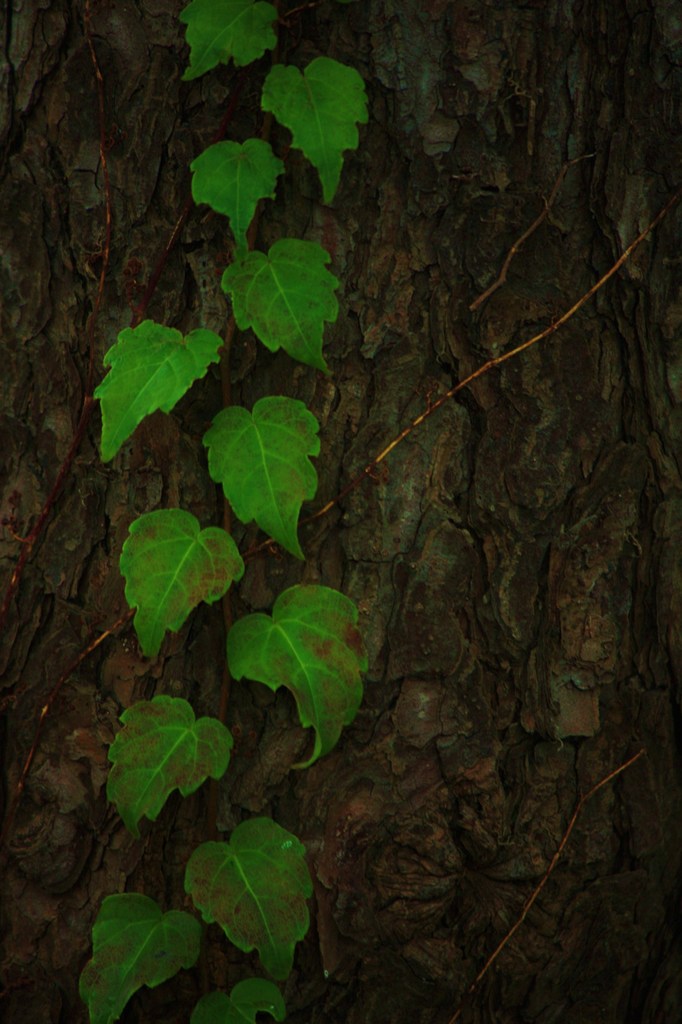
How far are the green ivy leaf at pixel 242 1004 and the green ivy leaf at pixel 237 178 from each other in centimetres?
119

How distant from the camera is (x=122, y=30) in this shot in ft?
4.96

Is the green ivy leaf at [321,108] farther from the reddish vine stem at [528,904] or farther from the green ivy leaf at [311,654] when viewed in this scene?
the reddish vine stem at [528,904]

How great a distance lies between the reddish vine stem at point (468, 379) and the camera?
1547mm

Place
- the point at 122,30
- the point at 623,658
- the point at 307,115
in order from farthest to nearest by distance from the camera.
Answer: the point at 623,658
the point at 122,30
the point at 307,115

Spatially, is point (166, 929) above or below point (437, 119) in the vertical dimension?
below

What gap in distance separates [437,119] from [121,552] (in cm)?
87

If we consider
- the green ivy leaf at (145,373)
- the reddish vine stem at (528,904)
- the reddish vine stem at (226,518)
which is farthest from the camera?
the reddish vine stem at (528,904)

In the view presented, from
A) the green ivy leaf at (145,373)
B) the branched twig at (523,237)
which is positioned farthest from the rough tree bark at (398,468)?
the green ivy leaf at (145,373)

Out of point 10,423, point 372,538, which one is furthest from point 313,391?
point 10,423

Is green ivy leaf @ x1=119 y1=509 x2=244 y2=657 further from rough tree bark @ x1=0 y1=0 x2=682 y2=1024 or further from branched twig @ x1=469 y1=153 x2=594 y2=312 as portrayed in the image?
branched twig @ x1=469 y1=153 x2=594 y2=312

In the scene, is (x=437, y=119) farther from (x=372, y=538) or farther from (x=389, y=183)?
(x=372, y=538)

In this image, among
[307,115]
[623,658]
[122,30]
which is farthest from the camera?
[623,658]

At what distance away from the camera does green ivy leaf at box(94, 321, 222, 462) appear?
1.35 m

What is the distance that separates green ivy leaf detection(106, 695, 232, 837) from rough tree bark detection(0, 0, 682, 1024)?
82mm
